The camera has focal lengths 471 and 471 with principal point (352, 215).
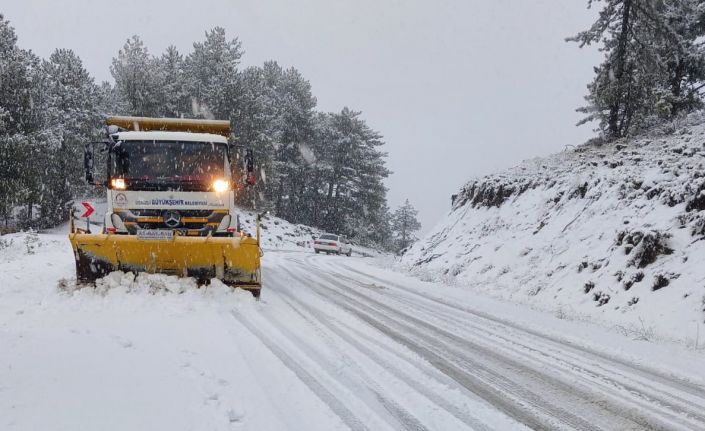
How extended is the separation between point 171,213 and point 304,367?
16.4 feet

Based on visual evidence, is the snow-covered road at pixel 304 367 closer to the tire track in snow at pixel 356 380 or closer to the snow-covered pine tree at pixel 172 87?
the tire track in snow at pixel 356 380

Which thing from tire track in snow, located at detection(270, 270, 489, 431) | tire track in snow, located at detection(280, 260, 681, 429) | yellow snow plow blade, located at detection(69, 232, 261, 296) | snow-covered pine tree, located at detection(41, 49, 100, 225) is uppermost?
snow-covered pine tree, located at detection(41, 49, 100, 225)

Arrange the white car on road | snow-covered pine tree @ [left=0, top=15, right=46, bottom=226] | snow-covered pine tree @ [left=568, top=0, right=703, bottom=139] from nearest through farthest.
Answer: snow-covered pine tree @ [left=568, top=0, right=703, bottom=139], snow-covered pine tree @ [left=0, top=15, right=46, bottom=226], the white car on road

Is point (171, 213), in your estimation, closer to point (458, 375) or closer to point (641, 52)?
point (458, 375)

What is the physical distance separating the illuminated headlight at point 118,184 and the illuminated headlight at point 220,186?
1590 millimetres

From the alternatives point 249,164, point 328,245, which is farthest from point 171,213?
point 328,245

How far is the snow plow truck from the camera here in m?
7.88

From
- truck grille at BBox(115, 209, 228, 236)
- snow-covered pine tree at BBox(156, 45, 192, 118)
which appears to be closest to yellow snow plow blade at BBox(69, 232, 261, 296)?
truck grille at BBox(115, 209, 228, 236)

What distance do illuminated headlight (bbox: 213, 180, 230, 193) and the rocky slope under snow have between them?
22.2ft

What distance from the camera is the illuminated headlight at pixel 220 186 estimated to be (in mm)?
8954

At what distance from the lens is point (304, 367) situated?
4.74 meters

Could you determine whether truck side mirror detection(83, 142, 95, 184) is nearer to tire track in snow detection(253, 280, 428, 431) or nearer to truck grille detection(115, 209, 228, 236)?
truck grille detection(115, 209, 228, 236)

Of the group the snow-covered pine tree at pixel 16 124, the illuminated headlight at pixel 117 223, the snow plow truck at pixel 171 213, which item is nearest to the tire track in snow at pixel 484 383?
the snow plow truck at pixel 171 213

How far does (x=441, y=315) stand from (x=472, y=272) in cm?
697
